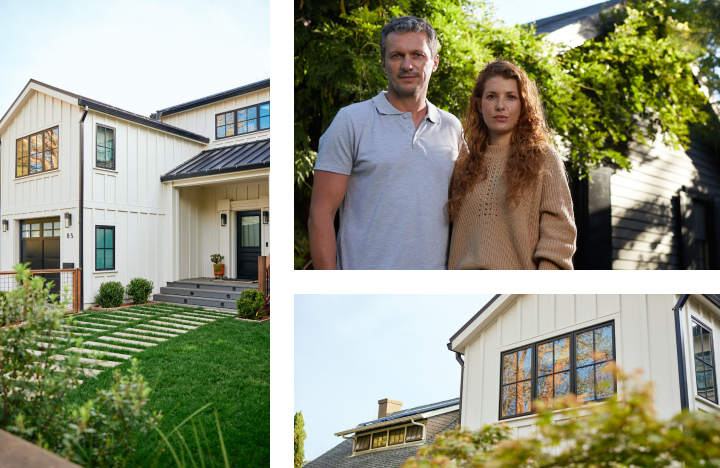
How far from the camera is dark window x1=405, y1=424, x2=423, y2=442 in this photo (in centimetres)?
272

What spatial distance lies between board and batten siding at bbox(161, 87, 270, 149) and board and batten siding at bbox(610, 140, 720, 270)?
273 cm

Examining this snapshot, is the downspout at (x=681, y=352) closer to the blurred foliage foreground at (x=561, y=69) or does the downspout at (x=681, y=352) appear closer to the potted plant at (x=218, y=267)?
the blurred foliage foreground at (x=561, y=69)

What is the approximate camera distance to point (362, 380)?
291cm

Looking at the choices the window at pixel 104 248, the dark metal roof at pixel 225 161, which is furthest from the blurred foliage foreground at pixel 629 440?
the window at pixel 104 248

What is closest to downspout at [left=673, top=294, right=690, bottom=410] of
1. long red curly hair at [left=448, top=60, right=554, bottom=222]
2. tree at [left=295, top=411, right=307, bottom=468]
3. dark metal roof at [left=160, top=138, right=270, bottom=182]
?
long red curly hair at [left=448, top=60, right=554, bottom=222]

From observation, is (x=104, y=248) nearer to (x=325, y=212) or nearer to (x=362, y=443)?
(x=325, y=212)

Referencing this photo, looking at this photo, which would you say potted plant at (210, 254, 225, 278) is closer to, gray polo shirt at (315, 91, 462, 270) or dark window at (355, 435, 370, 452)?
gray polo shirt at (315, 91, 462, 270)

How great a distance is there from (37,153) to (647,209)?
4336 millimetres

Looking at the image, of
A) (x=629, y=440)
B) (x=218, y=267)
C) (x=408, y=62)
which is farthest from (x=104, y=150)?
(x=629, y=440)

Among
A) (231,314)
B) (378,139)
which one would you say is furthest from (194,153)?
(378,139)

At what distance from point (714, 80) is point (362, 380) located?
2.92 m

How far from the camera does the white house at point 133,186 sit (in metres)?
3.14

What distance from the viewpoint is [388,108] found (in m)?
2.52

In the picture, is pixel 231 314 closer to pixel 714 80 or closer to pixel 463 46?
pixel 463 46
